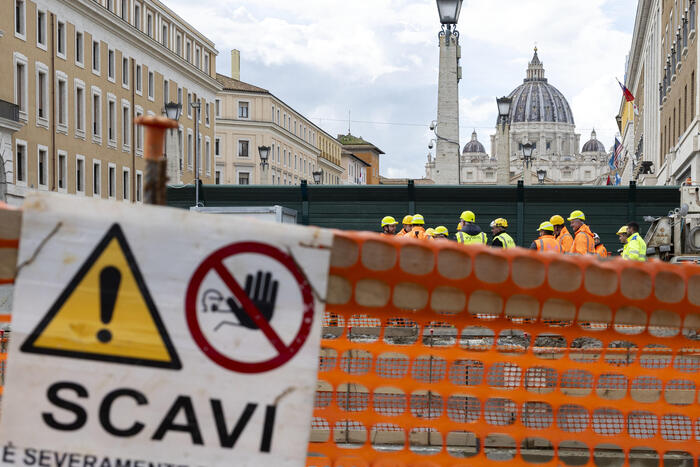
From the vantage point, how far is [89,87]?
1896 inches

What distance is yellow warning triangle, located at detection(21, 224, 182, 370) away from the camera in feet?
8.54

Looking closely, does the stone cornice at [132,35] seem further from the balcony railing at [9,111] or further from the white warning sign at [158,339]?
the white warning sign at [158,339]

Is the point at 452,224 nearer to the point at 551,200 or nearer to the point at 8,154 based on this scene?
the point at 551,200

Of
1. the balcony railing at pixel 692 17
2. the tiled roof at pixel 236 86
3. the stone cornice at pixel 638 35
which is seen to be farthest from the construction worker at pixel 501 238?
the tiled roof at pixel 236 86

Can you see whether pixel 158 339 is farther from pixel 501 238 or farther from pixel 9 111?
pixel 9 111

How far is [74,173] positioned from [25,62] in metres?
7.21

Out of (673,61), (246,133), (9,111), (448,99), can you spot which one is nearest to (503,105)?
(448,99)

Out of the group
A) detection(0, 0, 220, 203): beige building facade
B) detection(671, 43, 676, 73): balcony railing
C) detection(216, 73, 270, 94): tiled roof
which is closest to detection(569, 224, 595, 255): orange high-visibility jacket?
detection(0, 0, 220, 203): beige building facade

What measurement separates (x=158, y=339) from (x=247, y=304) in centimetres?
29

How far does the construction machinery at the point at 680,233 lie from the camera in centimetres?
1786

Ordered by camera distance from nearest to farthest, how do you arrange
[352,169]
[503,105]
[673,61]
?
1. [503,105]
2. [673,61]
3. [352,169]

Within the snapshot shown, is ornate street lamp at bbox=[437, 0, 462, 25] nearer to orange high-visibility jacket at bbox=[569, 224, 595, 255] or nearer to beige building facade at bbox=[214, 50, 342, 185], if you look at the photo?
orange high-visibility jacket at bbox=[569, 224, 595, 255]

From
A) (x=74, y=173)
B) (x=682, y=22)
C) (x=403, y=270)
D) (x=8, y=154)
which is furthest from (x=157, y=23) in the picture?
(x=403, y=270)

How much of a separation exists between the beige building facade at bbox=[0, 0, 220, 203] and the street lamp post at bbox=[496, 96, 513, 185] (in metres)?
18.7
